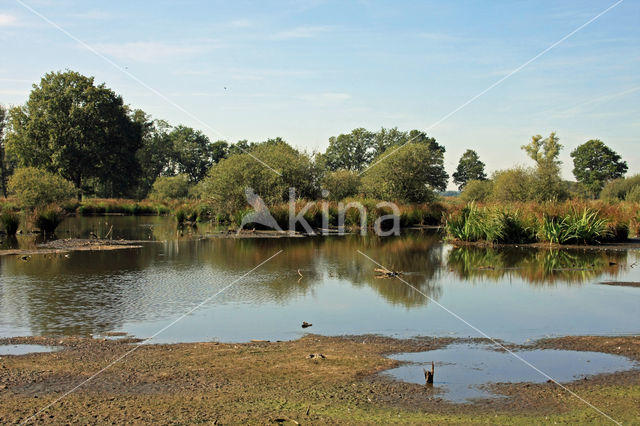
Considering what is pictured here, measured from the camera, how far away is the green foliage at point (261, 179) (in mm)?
38312

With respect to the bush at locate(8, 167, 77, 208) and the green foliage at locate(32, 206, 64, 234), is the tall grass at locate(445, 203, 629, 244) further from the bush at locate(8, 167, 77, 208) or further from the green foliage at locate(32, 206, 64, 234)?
the bush at locate(8, 167, 77, 208)

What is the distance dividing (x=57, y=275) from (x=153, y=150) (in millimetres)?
83068

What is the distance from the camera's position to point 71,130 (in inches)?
2623

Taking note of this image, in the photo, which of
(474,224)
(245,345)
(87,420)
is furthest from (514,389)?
(474,224)

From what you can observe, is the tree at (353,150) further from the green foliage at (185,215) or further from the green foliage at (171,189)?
the green foliage at (185,215)

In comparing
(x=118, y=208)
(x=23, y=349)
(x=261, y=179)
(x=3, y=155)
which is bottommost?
(x=23, y=349)

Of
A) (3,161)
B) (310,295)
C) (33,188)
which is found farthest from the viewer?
(3,161)

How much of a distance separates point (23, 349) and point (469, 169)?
100.0m

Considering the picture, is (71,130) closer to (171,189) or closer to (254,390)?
(171,189)

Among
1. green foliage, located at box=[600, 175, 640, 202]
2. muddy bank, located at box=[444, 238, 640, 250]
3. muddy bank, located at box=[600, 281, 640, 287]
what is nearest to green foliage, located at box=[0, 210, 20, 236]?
muddy bank, located at box=[444, 238, 640, 250]

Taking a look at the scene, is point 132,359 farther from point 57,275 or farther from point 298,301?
point 57,275

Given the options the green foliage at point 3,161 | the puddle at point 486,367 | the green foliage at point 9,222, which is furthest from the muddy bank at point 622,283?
the green foliage at point 3,161

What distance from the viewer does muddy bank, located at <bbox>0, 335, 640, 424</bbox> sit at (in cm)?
557

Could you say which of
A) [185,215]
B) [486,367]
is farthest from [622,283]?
[185,215]
